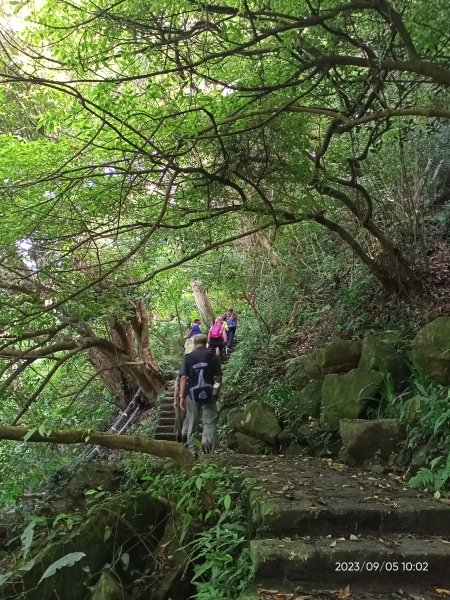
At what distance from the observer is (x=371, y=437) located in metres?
5.47

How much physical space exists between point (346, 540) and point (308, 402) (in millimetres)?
3605

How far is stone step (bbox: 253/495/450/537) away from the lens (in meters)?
3.86

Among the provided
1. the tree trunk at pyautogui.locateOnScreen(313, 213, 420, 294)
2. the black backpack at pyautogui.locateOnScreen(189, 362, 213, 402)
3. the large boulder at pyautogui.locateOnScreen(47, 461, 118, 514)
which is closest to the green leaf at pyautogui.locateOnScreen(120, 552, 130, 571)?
the large boulder at pyautogui.locateOnScreen(47, 461, 118, 514)

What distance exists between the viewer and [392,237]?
8141mm

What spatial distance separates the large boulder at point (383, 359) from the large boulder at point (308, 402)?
35.5 inches

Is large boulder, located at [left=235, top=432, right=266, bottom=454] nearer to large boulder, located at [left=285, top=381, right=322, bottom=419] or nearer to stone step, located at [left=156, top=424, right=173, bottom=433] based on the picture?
large boulder, located at [left=285, top=381, right=322, bottom=419]

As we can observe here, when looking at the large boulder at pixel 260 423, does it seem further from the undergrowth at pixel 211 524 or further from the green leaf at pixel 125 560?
the green leaf at pixel 125 560

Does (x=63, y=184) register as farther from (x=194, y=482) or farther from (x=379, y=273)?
(x=379, y=273)

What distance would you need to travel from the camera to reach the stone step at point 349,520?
3.86 m

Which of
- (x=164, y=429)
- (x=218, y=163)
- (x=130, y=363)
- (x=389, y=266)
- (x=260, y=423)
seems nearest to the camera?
(x=218, y=163)

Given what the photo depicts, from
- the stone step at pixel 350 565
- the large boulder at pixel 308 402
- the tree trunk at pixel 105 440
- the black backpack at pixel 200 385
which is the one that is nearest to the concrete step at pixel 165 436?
the large boulder at pixel 308 402

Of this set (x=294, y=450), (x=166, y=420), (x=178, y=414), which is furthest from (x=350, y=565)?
(x=166, y=420)

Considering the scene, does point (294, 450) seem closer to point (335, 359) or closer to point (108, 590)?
point (335, 359)

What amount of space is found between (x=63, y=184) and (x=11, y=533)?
13.1 ft
